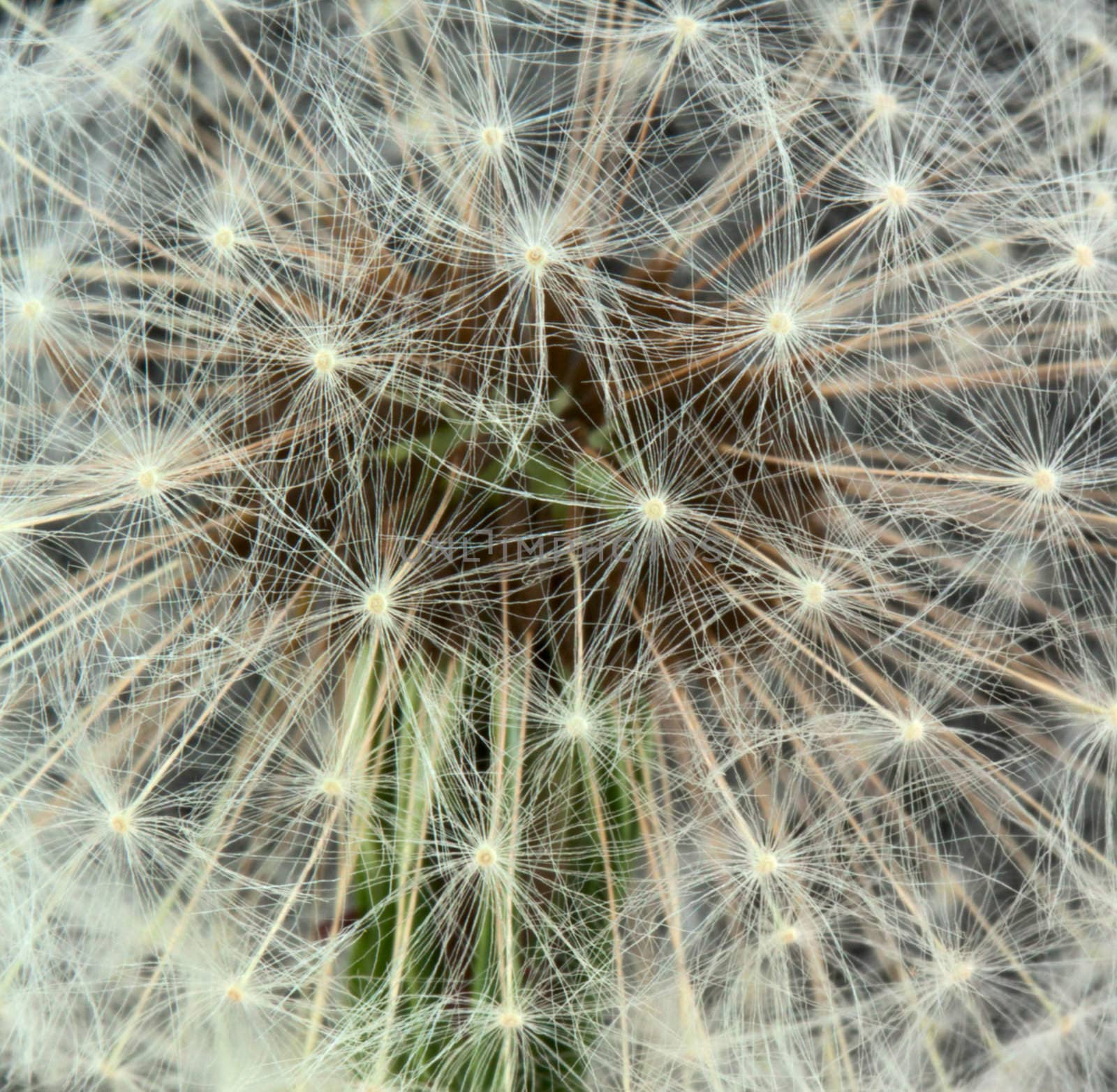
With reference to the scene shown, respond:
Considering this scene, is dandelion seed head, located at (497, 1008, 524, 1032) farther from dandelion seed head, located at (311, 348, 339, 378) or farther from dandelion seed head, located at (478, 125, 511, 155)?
dandelion seed head, located at (478, 125, 511, 155)

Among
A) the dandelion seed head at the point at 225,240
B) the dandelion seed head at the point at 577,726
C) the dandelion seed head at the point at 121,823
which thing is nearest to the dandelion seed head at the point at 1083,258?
the dandelion seed head at the point at 577,726

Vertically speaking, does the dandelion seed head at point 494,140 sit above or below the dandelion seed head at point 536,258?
above

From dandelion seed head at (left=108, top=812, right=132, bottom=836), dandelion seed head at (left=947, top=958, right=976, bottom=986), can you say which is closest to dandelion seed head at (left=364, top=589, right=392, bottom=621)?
dandelion seed head at (left=108, top=812, right=132, bottom=836)

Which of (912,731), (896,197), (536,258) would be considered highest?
(536,258)

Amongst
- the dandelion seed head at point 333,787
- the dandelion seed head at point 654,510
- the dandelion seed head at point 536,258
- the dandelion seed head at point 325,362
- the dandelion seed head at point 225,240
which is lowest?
the dandelion seed head at point 333,787

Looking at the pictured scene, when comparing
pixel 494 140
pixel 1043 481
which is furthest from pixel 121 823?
pixel 1043 481

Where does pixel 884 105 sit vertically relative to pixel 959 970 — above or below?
above

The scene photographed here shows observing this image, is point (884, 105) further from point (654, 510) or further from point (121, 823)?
point (121, 823)

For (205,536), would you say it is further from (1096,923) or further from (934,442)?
(1096,923)

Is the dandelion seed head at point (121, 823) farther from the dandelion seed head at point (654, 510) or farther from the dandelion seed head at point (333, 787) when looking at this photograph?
the dandelion seed head at point (654, 510)

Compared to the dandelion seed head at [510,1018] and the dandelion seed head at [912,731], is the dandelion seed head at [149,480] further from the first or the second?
the dandelion seed head at [912,731]

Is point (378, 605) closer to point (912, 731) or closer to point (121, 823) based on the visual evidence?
point (121, 823)
